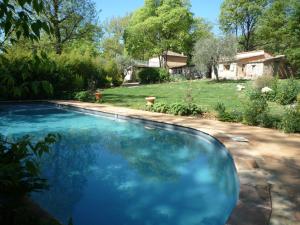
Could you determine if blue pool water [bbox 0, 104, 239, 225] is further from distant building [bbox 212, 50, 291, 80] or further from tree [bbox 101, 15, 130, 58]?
tree [bbox 101, 15, 130, 58]

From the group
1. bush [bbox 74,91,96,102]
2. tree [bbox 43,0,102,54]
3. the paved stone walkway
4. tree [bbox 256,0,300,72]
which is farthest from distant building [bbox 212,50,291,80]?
the paved stone walkway

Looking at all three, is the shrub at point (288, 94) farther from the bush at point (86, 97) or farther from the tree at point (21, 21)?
the tree at point (21, 21)

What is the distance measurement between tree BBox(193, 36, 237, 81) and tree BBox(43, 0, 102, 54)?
9.91 metres

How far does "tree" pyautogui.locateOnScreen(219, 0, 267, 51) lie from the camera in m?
42.1

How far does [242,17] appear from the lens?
43.6 meters

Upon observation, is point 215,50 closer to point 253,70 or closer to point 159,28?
point 253,70

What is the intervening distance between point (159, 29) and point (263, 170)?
33307 millimetres

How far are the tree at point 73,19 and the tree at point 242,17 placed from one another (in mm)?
23929

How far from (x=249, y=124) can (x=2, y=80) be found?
335 inches

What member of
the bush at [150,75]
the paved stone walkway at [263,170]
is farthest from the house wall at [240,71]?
the paved stone walkway at [263,170]

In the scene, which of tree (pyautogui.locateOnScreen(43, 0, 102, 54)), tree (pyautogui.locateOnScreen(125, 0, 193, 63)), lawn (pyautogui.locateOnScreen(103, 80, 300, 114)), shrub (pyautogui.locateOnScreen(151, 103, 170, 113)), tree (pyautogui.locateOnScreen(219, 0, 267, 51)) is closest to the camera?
shrub (pyautogui.locateOnScreen(151, 103, 170, 113))

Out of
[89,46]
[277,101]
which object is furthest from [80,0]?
[277,101]

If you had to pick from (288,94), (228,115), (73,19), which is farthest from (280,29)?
(228,115)

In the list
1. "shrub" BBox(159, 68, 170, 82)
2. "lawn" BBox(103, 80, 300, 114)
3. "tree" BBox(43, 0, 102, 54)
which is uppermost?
"tree" BBox(43, 0, 102, 54)
